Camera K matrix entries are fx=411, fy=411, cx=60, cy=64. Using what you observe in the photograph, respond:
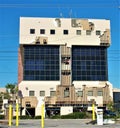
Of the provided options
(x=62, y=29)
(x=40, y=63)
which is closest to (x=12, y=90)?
(x=40, y=63)

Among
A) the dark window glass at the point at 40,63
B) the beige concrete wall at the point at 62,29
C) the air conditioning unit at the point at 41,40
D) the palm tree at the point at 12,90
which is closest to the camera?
the air conditioning unit at the point at 41,40

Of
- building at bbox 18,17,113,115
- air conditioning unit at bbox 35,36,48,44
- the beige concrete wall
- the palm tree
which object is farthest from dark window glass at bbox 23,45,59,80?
the palm tree

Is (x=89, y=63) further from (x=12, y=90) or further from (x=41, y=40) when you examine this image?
(x=12, y=90)

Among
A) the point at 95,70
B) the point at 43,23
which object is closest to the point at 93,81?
the point at 95,70

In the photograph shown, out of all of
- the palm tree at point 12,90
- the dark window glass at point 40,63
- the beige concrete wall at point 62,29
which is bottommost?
the palm tree at point 12,90

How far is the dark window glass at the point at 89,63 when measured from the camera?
9769cm

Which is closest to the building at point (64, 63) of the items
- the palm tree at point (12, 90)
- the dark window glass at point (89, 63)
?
the dark window glass at point (89, 63)

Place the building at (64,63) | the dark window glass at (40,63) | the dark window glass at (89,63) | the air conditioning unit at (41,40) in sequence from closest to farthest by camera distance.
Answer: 1. the building at (64,63)
2. the air conditioning unit at (41,40)
3. the dark window glass at (40,63)
4. the dark window glass at (89,63)

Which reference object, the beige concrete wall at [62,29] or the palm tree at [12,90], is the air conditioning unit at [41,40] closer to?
the beige concrete wall at [62,29]

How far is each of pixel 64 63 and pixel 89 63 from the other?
6144mm

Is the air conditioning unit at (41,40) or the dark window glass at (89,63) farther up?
the air conditioning unit at (41,40)

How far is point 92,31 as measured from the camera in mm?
98375

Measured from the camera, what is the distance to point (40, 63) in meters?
97.2

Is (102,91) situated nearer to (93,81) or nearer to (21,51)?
(93,81)
